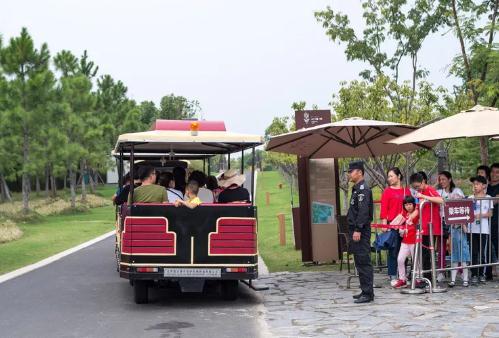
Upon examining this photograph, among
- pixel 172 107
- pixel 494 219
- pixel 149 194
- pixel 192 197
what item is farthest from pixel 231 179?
pixel 172 107

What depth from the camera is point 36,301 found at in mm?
10141

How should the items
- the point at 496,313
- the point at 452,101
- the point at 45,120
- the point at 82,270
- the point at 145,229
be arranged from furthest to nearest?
1. the point at 45,120
2. the point at 452,101
3. the point at 82,270
4. the point at 145,229
5. the point at 496,313

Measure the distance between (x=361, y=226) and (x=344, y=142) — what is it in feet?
14.4

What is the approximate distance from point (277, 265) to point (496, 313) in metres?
6.69

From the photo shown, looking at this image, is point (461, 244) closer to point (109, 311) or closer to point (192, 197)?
point (192, 197)

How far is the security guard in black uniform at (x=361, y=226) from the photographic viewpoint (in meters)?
8.96

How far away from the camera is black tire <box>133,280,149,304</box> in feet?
31.5

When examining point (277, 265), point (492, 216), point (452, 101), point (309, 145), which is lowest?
point (277, 265)

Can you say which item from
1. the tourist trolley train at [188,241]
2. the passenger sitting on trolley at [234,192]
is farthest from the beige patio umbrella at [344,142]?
the tourist trolley train at [188,241]

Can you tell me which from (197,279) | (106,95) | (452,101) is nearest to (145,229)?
(197,279)

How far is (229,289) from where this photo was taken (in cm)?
994

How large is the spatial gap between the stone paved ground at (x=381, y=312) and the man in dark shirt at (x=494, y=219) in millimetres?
431

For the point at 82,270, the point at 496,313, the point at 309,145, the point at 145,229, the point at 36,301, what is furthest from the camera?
the point at 82,270

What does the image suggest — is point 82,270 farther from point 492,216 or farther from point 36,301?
point 492,216
